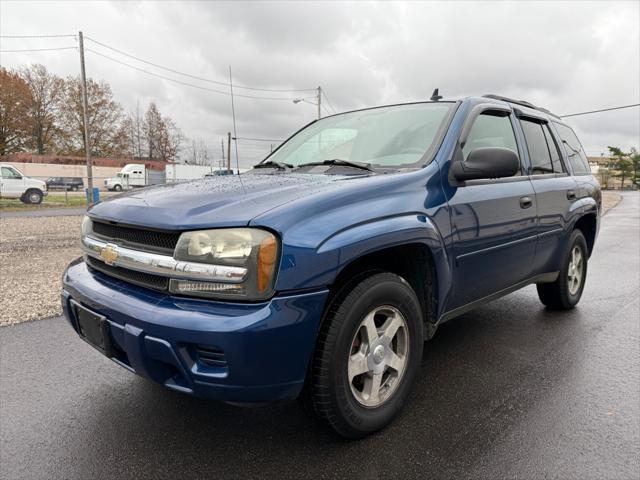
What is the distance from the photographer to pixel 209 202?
2084 mm

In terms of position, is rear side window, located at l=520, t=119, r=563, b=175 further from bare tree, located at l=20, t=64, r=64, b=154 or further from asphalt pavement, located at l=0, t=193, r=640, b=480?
bare tree, located at l=20, t=64, r=64, b=154

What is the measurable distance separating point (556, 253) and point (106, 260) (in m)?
→ 3.52

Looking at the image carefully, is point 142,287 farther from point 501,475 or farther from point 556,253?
point 556,253

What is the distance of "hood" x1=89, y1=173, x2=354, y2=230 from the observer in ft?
6.37

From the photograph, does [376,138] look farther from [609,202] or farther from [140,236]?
[609,202]

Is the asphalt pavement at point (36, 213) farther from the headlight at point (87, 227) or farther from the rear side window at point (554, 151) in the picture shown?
the rear side window at point (554, 151)

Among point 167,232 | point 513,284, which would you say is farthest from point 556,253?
point 167,232

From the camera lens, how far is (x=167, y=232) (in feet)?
6.52

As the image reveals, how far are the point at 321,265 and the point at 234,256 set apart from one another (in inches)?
14.5

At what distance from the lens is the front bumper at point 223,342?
5.83 ft

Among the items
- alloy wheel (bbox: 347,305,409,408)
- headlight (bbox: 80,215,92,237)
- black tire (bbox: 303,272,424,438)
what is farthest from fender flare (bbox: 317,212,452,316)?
headlight (bbox: 80,215,92,237)

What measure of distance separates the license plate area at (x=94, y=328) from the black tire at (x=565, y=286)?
3749 millimetres

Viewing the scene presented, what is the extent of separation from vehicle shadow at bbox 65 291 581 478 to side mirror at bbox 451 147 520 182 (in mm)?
1339

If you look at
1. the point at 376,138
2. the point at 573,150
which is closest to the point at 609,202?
the point at 573,150
